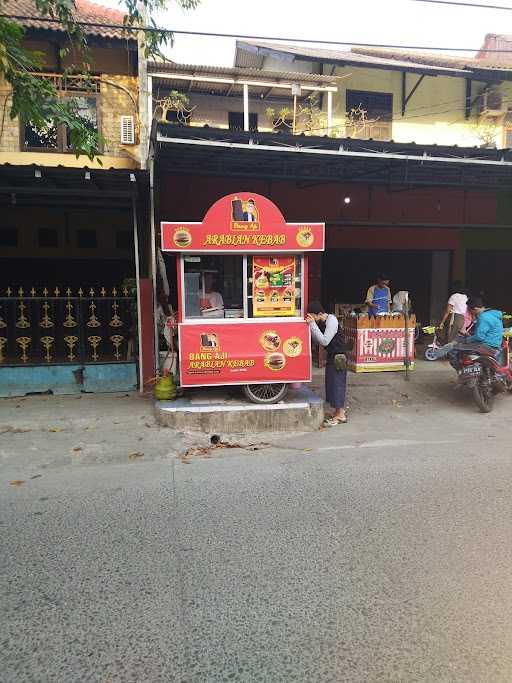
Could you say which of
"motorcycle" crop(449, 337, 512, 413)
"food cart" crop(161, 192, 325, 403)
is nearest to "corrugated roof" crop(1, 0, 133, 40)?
"food cart" crop(161, 192, 325, 403)

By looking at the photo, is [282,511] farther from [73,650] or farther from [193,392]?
[193,392]

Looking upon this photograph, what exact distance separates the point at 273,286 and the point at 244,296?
420mm

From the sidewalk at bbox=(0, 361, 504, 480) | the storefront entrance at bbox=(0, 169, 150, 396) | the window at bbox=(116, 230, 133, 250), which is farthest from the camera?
the window at bbox=(116, 230, 133, 250)

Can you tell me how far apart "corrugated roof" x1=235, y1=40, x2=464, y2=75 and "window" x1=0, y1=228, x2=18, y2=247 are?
8.25 m

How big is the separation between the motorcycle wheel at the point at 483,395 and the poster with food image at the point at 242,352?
101 inches

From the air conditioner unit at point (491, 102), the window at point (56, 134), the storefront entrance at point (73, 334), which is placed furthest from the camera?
the air conditioner unit at point (491, 102)

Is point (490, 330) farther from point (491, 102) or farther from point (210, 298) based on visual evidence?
point (491, 102)

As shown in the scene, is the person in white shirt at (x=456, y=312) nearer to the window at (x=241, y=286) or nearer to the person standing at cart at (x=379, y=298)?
the person standing at cart at (x=379, y=298)

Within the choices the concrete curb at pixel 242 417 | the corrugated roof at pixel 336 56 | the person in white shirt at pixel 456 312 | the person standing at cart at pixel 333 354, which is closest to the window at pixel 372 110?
the corrugated roof at pixel 336 56

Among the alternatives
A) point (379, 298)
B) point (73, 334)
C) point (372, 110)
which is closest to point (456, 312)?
point (379, 298)

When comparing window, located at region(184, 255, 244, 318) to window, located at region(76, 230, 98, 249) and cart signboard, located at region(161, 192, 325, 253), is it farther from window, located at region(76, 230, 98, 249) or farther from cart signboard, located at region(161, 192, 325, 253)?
window, located at region(76, 230, 98, 249)

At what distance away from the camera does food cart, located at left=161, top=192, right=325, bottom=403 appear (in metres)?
6.69

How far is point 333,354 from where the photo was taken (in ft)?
23.0

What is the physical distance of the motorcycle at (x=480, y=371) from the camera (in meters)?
7.42
